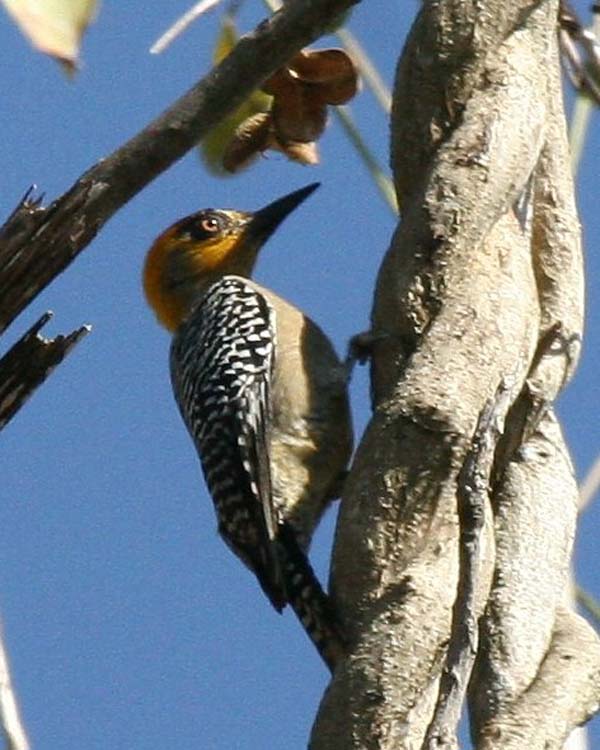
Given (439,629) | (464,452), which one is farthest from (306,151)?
(439,629)

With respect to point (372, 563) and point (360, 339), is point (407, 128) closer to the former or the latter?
point (360, 339)

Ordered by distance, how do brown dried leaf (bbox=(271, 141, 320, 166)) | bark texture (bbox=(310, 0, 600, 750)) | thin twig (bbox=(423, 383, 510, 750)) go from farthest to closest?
brown dried leaf (bbox=(271, 141, 320, 166))
bark texture (bbox=(310, 0, 600, 750))
thin twig (bbox=(423, 383, 510, 750))

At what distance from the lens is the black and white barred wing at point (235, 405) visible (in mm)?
5008

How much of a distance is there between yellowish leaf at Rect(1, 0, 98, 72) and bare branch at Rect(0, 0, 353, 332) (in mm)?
414

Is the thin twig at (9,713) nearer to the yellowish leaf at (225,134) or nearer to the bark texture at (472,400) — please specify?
the bark texture at (472,400)

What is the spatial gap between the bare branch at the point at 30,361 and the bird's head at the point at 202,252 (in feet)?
12.8

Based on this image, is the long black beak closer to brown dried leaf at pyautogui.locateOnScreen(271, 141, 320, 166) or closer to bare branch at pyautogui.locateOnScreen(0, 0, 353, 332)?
brown dried leaf at pyautogui.locateOnScreen(271, 141, 320, 166)

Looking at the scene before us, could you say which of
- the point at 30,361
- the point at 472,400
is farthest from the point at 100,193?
the point at 472,400

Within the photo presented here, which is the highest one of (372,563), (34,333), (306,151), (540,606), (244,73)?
(306,151)

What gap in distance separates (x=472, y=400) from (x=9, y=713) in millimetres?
1455

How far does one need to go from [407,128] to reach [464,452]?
0.99 metres

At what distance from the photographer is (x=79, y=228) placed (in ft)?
8.82

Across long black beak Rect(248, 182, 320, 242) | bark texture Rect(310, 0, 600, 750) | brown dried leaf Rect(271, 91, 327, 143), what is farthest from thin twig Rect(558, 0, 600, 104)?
long black beak Rect(248, 182, 320, 242)

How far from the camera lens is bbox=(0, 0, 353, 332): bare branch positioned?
8.64 feet
